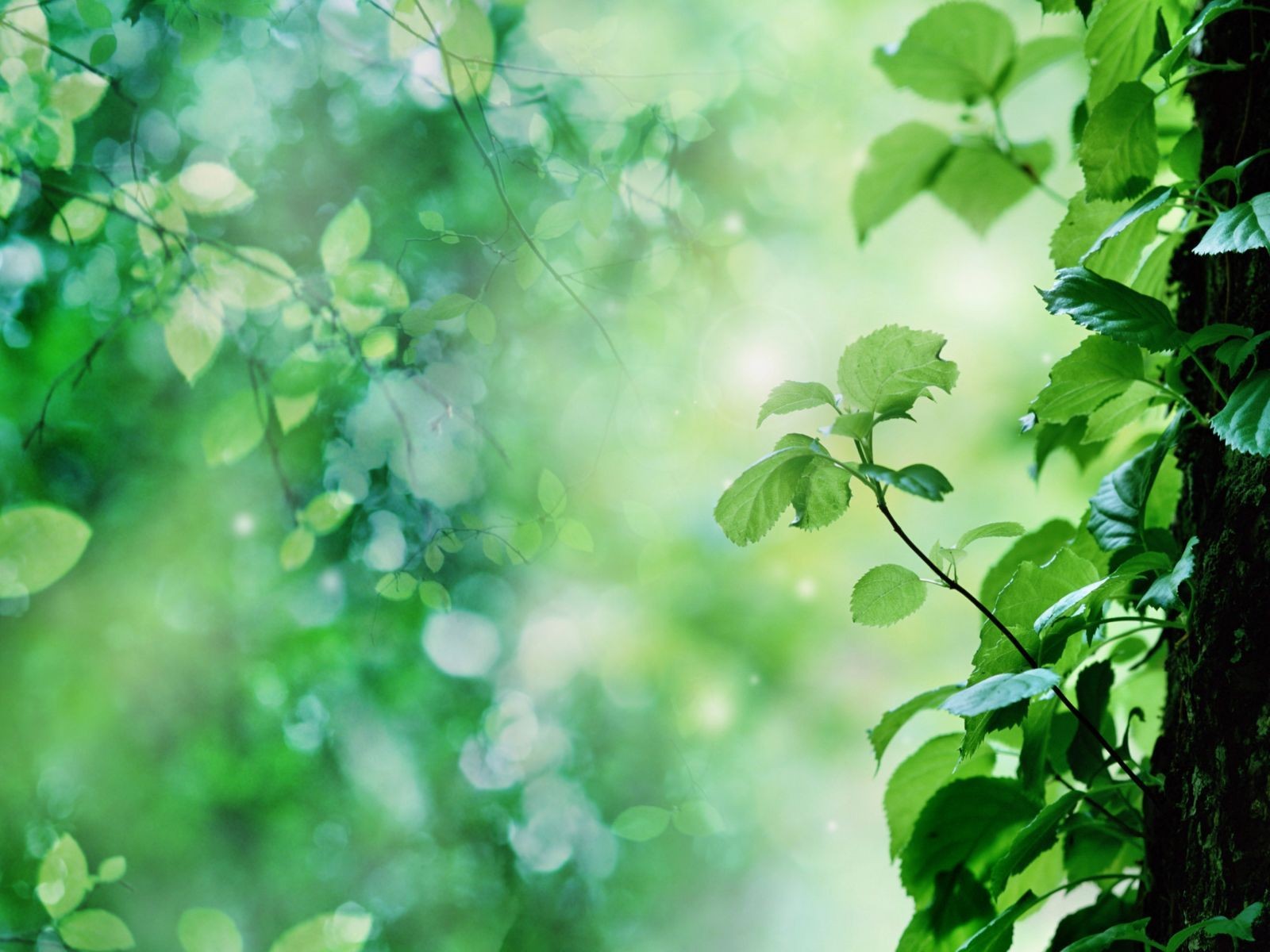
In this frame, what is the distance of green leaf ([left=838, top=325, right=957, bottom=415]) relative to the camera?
332 millimetres

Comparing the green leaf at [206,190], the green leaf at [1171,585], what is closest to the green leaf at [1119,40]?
the green leaf at [1171,585]

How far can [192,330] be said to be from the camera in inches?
37.2

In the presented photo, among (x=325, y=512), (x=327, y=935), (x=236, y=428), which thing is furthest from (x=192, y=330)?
(x=327, y=935)

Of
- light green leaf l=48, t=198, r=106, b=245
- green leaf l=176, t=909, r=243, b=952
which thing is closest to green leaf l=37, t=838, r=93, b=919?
green leaf l=176, t=909, r=243, b=952

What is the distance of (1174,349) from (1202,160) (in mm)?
169

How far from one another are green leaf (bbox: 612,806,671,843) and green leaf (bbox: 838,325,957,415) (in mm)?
1023

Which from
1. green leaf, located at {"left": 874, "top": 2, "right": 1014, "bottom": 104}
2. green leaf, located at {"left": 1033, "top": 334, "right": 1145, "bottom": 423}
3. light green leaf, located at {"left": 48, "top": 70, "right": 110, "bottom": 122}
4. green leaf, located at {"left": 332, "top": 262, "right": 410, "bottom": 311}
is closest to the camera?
green leaf, located at {"left": 1033, "top": 334, "right": 1145, "bottom": 423}

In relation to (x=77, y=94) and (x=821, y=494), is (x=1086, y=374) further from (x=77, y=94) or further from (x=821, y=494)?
(x=77, y=94)

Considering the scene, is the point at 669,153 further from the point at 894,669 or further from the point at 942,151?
the point at 894,669

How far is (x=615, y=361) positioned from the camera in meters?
1.20

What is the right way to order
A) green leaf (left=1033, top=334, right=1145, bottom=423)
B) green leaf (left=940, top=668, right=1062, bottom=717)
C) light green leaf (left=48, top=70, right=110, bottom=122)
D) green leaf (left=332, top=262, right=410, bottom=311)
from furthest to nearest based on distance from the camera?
green leaf (left=332, top=262, right=410, bottom=311) → light green leaf (left=48, top=70, right=110, bottom=122) → green leaf (left=1033, top=334, right=1145, bottom=423) → green leaf (left=940, top=668, right=1062, bottom=717)

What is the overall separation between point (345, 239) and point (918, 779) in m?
0.86

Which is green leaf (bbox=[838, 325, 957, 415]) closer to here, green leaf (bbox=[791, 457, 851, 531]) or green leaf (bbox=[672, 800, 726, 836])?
green leaf (bbox=[791, 457, 851, 531])

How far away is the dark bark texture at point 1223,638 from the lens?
1.08ft
